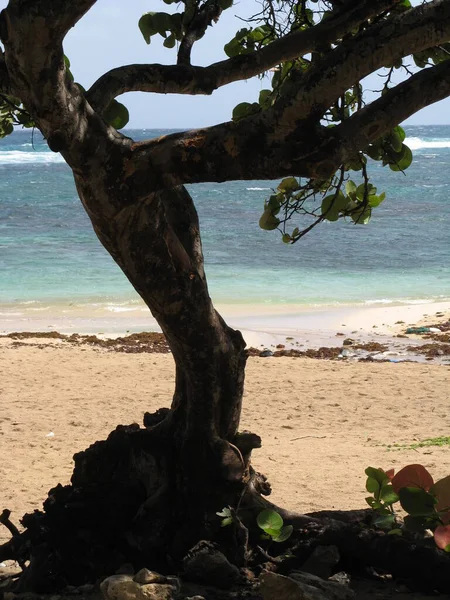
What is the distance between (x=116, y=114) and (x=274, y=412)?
5.37 metres

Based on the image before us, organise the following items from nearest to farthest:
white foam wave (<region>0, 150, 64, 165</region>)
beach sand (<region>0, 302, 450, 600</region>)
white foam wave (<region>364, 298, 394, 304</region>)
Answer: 1. beach sand (<region>0, 302, 450, 600</region>)
2. white foam wave (<region>364, 298, 394, 304</region>)
3. white foam wave (<region>0, 150, 64, 165</region>)

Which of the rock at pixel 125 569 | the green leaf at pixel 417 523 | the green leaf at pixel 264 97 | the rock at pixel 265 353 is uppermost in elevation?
the green leaf at pixel 264 97

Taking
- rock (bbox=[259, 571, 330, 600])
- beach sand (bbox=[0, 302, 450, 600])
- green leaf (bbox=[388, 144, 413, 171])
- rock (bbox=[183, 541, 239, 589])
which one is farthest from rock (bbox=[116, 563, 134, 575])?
green leaf (bbox=[388, 144, 413, 171])

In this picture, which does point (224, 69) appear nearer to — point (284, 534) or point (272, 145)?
point (272, 145)

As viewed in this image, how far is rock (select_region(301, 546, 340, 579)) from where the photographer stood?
3523 millimetres

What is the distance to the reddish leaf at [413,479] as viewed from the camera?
349 cm

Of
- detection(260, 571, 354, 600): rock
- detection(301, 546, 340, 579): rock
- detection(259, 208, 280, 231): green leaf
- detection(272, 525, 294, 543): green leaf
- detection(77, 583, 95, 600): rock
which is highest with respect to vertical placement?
detection(259, 208, 280, 231): green leaf

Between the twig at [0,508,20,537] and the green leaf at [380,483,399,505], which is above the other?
the green leaf at [380,483,399,505]

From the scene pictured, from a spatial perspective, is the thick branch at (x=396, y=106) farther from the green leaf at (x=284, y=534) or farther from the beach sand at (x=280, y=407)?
the beach sand at (x=280, y=407)

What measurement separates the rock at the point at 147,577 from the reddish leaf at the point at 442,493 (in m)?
1.06

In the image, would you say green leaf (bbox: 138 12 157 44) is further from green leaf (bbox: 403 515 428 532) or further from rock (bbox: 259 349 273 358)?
rock (bbox: 259 349 273 358)

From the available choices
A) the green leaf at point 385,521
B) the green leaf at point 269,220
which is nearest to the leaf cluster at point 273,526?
the green leaf at point 385,521

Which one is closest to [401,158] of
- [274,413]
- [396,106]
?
[396,106]

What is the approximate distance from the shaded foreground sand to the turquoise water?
8.66 feet
